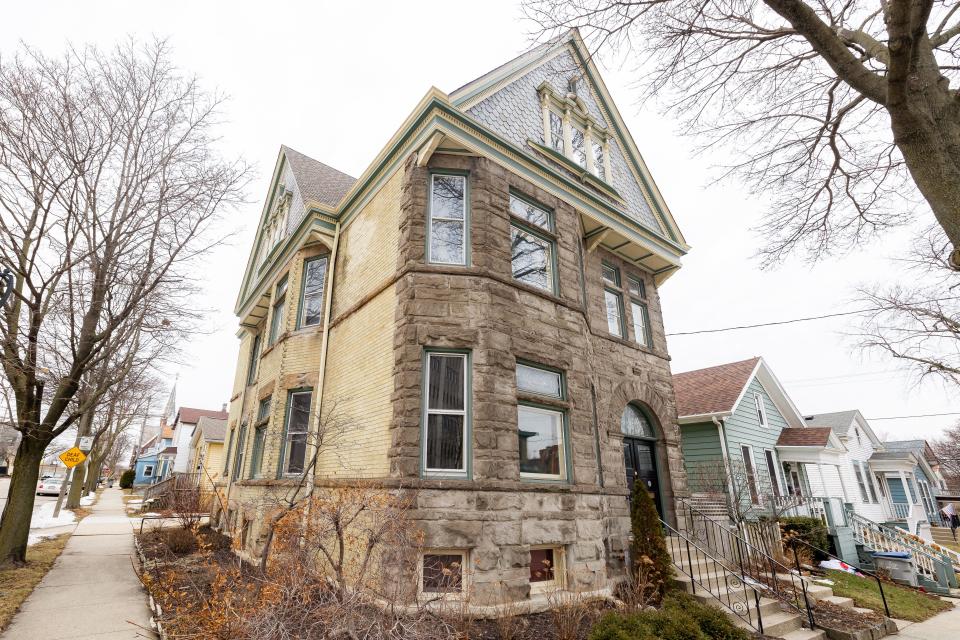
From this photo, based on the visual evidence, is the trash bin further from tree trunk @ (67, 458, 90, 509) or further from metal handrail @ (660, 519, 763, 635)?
tree trunk @ (67, 458, 90, 509)

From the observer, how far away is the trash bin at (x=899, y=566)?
13.6 meters

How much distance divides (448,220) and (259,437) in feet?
25.9

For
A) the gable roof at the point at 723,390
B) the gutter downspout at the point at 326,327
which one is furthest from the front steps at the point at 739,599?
the gable roof at the point at 723,390

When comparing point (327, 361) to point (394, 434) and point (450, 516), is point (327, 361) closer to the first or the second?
point (394, 434)

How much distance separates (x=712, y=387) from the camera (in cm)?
1862

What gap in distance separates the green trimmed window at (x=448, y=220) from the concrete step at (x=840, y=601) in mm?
9553

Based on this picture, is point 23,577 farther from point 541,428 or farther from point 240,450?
point 541,428

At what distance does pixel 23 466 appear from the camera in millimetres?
9820

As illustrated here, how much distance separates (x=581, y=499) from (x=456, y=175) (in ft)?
20.7

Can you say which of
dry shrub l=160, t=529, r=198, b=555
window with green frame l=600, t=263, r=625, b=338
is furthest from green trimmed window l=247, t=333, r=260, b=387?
window with green frame l=600, t=263, r=625, b=338

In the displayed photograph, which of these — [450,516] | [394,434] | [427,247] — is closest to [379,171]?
A: [427,247]

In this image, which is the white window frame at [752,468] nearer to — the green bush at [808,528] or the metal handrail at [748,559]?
the green bush at [808,528]

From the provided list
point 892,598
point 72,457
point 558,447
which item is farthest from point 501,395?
point 72,457

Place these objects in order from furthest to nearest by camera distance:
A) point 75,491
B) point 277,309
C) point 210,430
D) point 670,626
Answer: point 210,430, point 75,491, point 277,309, point 670,626
